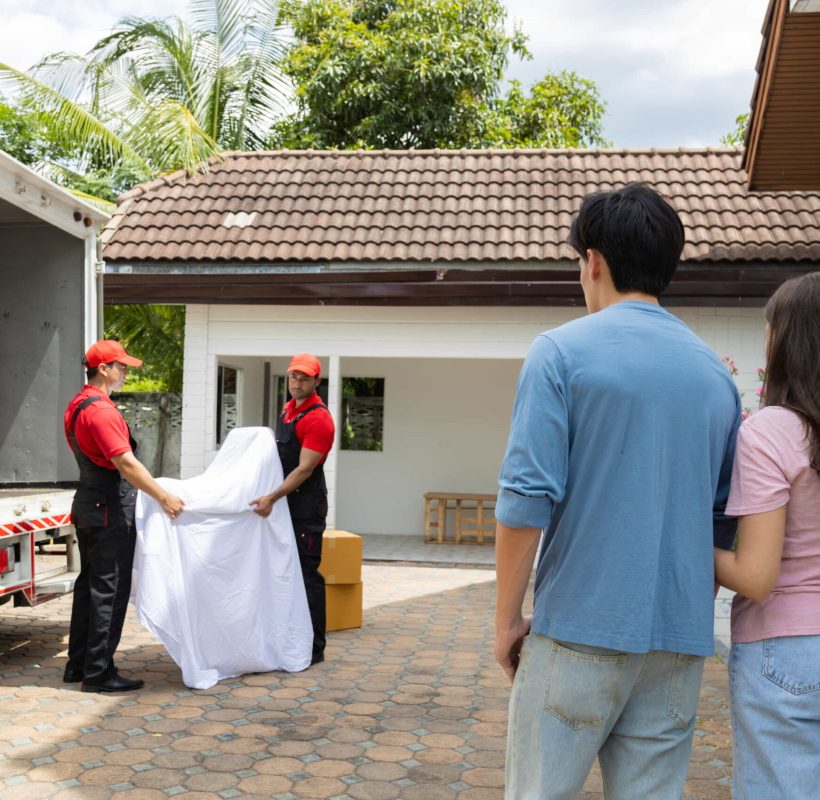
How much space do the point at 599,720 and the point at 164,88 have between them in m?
18.6

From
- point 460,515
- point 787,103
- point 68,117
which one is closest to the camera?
point 787,103

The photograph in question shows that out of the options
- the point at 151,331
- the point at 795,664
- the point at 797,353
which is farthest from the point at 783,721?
the point at 151,331

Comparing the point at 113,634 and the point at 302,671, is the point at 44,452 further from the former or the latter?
the point at 302,671

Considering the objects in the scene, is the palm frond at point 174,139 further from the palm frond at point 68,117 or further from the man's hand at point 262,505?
A: the man's hand at point 262,505

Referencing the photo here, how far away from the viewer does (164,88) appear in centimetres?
1853

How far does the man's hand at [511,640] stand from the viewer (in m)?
2.06

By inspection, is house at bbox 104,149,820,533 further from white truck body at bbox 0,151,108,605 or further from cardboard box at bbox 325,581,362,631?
white truck body at bbox 0,151,108,605

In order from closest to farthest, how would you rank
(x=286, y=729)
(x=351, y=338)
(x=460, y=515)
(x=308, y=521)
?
1. (x=286, y=729)
2. (x=308, y=521)
3. (x=351, y=338)
4. (x=460, y=515)

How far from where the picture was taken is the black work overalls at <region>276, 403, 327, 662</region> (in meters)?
5.98

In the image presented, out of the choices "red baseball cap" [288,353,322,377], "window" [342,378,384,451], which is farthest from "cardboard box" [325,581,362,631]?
"window" [342,378,384,451]

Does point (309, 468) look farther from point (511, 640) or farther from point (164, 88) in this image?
point (164, 88)

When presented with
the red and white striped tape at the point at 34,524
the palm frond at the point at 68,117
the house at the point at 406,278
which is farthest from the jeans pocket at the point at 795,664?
the palm frond at the point at 68,117

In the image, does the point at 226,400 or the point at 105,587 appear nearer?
the point at 105,587

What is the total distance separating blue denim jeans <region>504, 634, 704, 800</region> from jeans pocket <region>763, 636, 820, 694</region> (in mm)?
152
